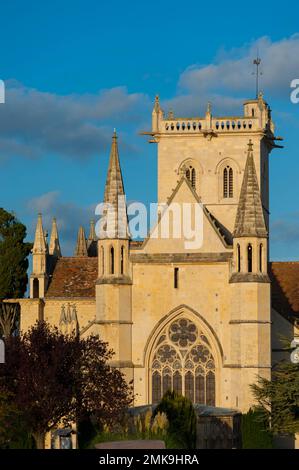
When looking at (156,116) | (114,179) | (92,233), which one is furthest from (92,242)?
(114,179)

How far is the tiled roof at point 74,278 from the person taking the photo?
73562 mm

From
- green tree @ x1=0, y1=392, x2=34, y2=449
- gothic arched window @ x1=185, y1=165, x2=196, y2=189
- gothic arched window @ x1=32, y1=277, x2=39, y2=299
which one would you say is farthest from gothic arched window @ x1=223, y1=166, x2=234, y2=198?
green tree @ x1=0, y1=392, x2=34, y2=449

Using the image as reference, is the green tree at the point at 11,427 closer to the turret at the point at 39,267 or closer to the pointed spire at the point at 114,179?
the pointed spire at the point at 114,179

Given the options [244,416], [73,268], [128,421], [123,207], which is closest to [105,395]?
[128,421]

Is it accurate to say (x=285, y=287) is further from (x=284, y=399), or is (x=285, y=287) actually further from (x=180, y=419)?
(x=180, y=419)

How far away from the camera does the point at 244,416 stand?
2393 inches

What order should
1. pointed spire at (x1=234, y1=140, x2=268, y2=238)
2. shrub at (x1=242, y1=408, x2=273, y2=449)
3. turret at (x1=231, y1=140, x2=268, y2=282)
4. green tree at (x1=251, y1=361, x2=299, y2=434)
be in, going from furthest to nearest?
pointed spire at (x1=234, y1=140, x2=268, y2=238)
turret at (x1=231, y1=140, x2=268, y2=282)
shrub at (x1=242, y1=408, x2=273, y2=449)
green tree at (x1=251, y1=361, x2=299, y2=434)

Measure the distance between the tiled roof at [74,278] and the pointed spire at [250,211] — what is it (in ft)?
36.6

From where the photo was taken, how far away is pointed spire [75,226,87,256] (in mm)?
84000

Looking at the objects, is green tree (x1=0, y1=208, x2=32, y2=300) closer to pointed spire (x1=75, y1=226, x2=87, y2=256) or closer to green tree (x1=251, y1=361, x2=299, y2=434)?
pointed spire (x1=75, y1=226, x2=87, y2=256)

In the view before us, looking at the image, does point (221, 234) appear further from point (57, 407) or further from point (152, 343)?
point (57, 407)

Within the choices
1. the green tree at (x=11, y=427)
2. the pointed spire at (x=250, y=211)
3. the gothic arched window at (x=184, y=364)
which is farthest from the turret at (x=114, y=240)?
the green tree at (x=11, y=427)

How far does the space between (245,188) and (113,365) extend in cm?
977

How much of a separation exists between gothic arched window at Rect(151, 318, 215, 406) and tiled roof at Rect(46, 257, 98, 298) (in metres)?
8.61
